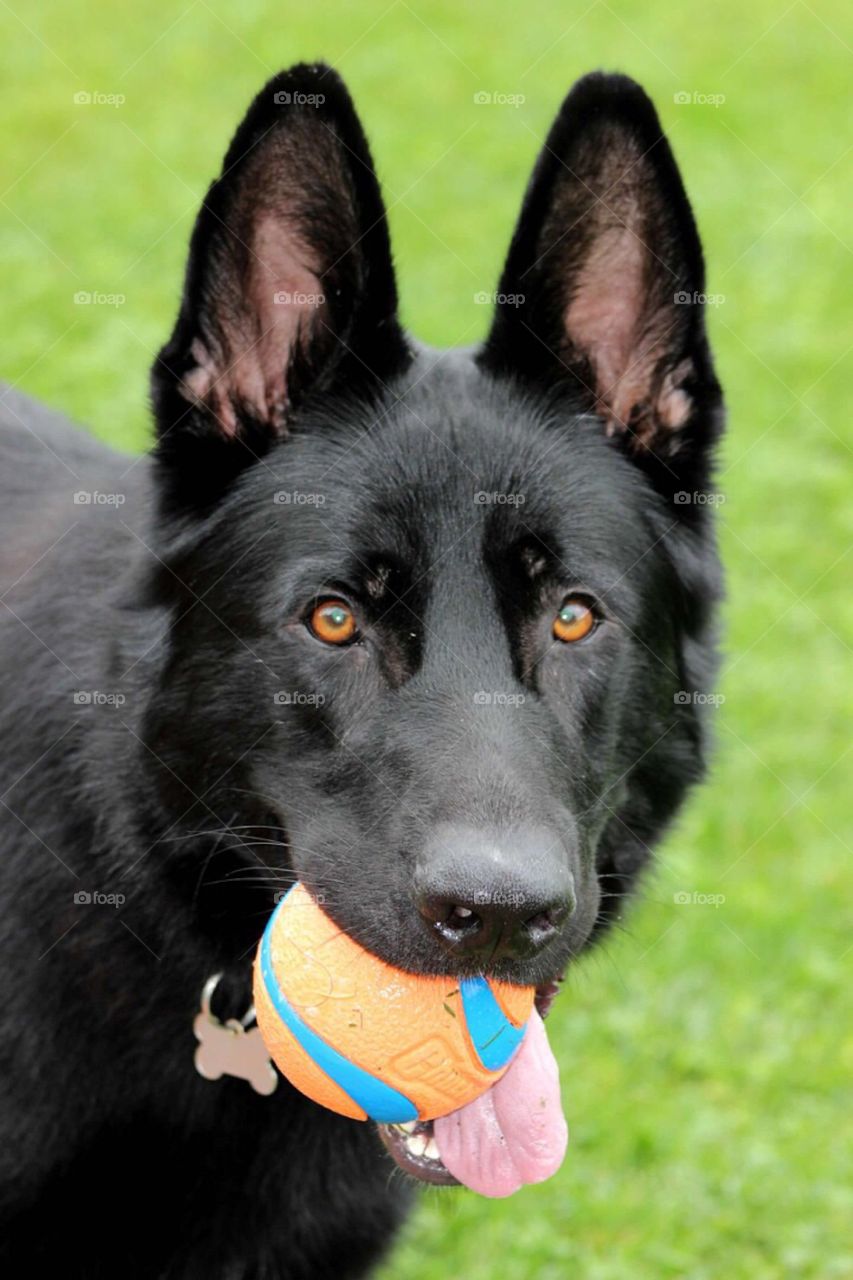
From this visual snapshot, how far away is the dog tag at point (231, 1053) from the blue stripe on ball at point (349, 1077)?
1.40ft

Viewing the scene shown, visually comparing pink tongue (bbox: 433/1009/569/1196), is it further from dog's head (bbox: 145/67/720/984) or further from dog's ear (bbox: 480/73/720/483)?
dog's ear (bbox: 480/73/720/483)

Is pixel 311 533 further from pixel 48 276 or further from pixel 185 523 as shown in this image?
pixel 48 276

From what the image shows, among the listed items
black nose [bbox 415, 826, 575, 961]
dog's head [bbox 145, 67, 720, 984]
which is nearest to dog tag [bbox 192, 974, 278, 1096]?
dog's head [bbox 145, 67, 720, 984]

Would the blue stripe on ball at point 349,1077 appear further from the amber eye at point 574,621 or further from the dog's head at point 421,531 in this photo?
the amber eye at point 574,621

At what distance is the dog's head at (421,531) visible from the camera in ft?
8.46

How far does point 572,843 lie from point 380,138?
26.4 feet

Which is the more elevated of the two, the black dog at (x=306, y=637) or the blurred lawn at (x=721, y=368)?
the black dog at (x=306, y=637)

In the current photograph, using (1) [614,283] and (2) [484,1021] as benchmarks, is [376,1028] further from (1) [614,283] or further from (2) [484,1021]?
(1) [614,283]

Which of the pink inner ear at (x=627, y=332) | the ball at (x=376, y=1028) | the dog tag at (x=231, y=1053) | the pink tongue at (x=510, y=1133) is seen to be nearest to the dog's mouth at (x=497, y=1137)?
the pink tongue at (x=510, y=1133)

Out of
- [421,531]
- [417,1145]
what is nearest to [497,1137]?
[417,1145]

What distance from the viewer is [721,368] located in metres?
7.80

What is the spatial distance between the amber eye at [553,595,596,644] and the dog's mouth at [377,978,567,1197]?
23.5 inches

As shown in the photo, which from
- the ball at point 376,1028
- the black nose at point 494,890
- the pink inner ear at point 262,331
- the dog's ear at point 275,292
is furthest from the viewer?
the pink inner ear at point 262,331

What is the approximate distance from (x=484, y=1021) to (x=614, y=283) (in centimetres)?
142
